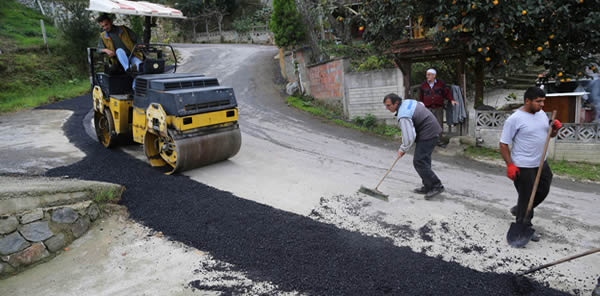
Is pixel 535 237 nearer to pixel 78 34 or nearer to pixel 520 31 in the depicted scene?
pixel 520 31

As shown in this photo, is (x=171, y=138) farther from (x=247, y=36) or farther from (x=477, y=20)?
(x=247, y=36)

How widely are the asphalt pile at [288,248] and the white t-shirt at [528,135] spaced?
123cm

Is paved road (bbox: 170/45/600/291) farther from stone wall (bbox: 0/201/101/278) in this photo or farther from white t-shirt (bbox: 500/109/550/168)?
stone wall (bbox: 0/201/101/278)

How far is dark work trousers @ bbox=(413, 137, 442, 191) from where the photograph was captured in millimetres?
5352

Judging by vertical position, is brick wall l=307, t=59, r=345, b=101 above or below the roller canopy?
below

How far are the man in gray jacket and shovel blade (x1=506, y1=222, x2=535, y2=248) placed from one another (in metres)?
1.35

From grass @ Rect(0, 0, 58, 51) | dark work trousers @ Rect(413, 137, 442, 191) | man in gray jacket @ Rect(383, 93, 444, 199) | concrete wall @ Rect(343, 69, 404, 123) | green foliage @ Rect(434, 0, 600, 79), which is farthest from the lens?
grass @ Rect(0, 0, 58, 51)

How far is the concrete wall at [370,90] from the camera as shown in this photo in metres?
10.2

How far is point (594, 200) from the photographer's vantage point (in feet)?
19.4

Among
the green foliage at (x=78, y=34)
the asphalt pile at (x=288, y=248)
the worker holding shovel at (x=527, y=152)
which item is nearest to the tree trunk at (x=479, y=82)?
the worker holding shovel at (x=527, y=152)

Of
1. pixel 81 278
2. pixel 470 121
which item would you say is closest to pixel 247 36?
pixel 470 121

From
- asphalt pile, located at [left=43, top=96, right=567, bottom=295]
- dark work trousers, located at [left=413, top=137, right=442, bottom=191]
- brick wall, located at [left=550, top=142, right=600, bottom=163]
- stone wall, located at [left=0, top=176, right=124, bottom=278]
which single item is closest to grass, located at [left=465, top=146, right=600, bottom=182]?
brick wall, located at [left=550, top=142, right=600, bottom=163]

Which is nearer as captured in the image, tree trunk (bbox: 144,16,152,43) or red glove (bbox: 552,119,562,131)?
red glove (bbox: 552,119,562,131)

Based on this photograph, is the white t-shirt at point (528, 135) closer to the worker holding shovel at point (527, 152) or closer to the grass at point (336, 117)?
the worker holding shovel at point (527, 152)
